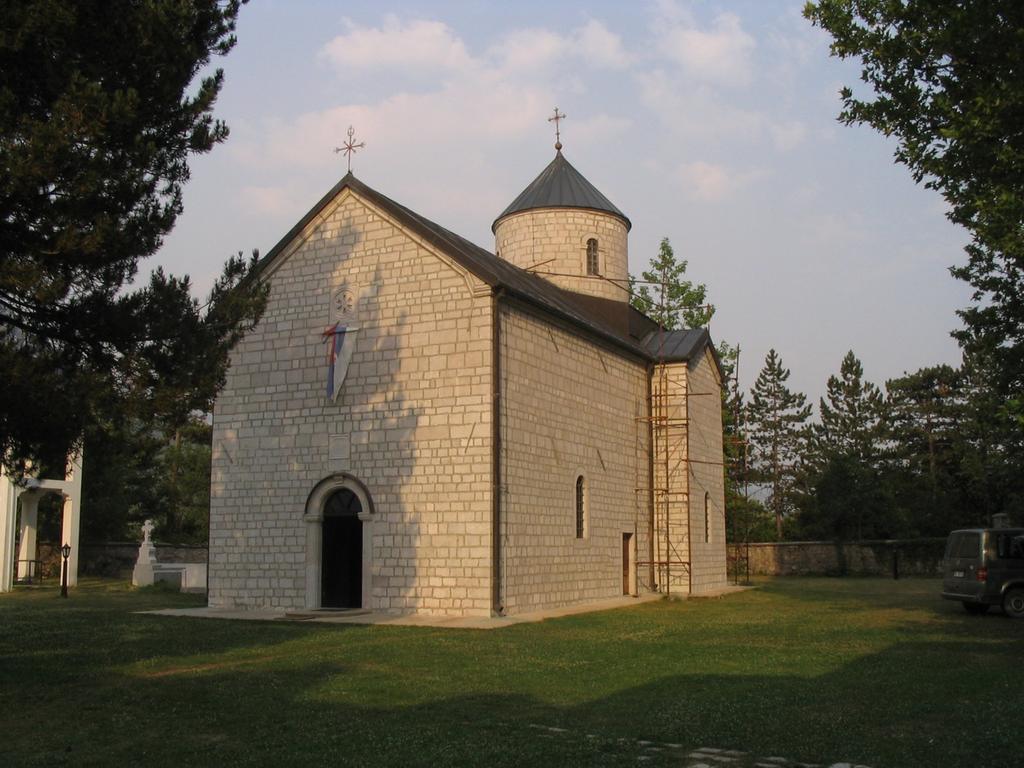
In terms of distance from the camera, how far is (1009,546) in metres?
19.6

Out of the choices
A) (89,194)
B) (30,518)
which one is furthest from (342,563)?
(30,518)

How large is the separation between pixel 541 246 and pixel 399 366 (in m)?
11.2

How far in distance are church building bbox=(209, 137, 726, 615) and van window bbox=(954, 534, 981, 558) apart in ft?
26.9

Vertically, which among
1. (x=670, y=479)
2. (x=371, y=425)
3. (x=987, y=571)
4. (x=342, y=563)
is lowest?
(x=987, y=571)

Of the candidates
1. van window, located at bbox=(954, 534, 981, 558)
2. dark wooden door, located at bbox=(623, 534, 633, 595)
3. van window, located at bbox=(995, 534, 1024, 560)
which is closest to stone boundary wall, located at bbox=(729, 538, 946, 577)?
dark wooden door, located at bbox=(623, 534, 633, 595)

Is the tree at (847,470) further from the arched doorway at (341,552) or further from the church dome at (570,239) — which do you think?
the arched doorway at (341,552)

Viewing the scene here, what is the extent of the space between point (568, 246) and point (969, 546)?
14.9 meters

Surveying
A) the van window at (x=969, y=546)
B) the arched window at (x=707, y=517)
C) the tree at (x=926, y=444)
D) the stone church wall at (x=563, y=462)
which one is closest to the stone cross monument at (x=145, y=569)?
the stone church wall at (x=563, y=462)

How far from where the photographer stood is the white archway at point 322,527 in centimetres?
1977

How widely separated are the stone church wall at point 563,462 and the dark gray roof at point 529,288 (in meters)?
0.45

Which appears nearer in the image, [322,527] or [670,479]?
[322,527]

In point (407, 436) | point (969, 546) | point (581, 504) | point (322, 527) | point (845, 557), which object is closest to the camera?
point (407, 436)

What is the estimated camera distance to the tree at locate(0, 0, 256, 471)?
978 cm

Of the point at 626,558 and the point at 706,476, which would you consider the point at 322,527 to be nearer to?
the point at 626,558
